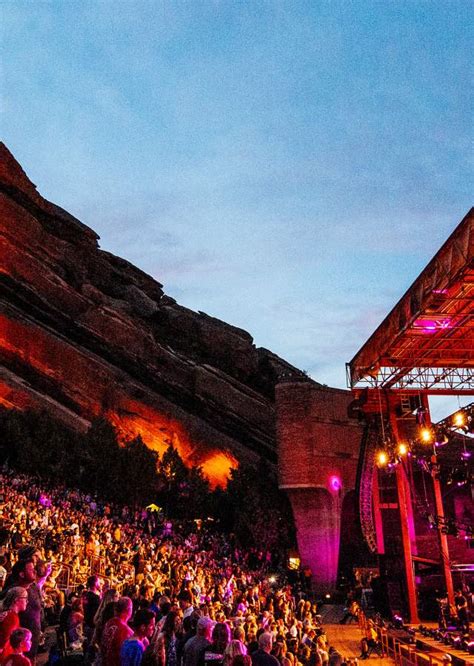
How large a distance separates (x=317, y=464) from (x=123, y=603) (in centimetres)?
2619

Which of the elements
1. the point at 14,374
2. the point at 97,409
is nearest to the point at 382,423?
the point at 97,409

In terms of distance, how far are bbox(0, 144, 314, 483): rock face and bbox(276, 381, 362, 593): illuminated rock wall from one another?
29.8 feet

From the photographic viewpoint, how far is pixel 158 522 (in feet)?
96.2

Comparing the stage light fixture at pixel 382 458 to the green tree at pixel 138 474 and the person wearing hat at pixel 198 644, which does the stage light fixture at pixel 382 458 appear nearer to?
the person wearing hat at pixel 198 644

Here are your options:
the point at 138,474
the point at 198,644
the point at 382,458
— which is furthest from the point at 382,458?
the point at 138,474

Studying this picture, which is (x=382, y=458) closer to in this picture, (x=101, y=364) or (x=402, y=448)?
(x=402, y=448)

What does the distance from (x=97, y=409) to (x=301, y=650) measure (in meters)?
29.9

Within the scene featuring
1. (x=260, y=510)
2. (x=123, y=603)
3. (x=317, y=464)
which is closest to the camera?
(x=123, y=603)

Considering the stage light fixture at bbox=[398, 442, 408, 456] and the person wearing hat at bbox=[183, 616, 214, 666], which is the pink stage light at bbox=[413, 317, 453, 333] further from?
the person wearing hat at bbox=[183, 616, 214, 666]

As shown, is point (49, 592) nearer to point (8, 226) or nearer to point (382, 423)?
point (382, 423)

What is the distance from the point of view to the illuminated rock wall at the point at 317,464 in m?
29.7

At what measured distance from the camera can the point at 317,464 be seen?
30.2 meters

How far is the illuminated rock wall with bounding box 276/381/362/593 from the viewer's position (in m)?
29.7

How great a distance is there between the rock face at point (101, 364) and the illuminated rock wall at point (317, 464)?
9.07m
